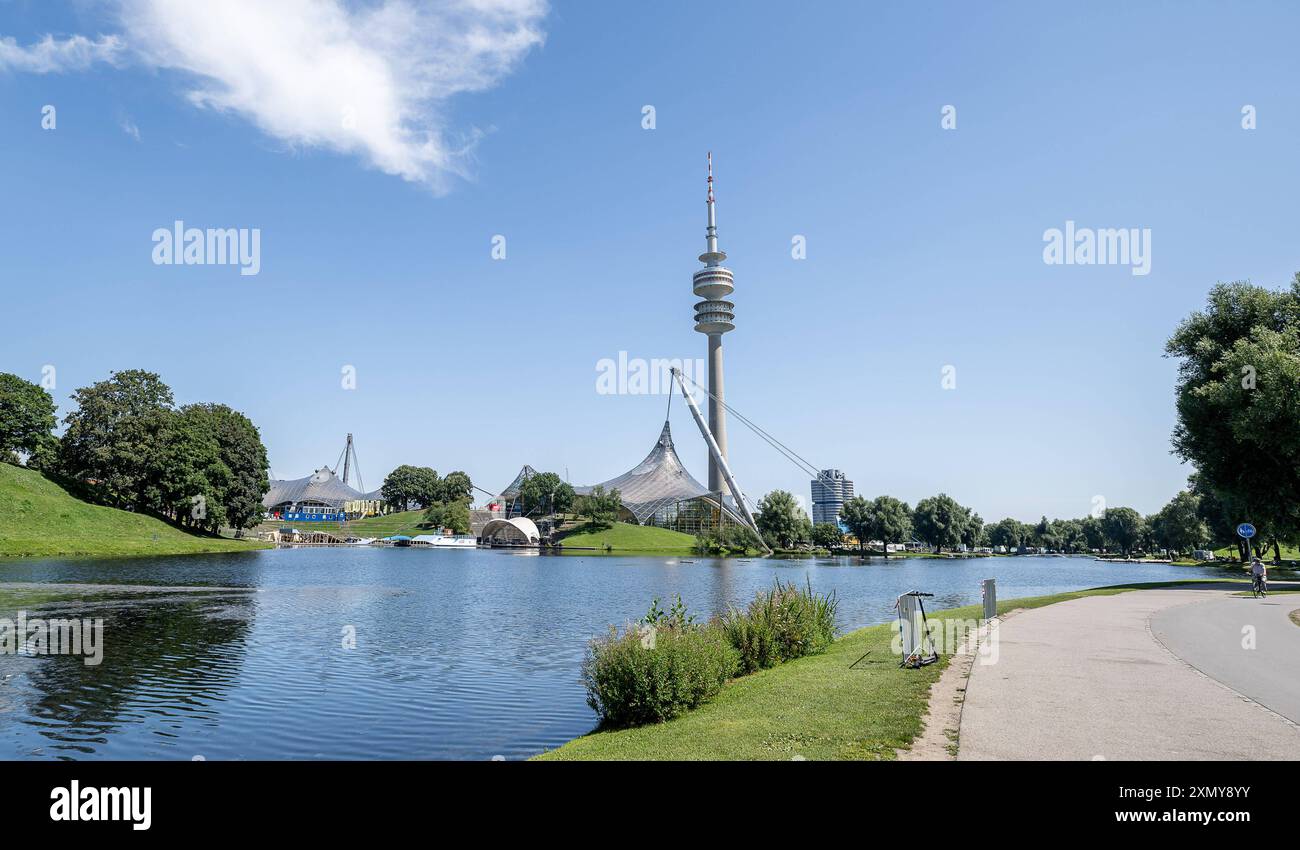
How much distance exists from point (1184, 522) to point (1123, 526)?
60.9 meters

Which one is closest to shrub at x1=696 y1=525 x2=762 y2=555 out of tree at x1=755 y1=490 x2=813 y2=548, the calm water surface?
tree at x1=755 y1=490 x2=813 y2=548

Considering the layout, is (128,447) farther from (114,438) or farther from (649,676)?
(649,676)

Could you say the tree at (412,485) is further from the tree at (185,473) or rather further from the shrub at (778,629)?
the shrub at (778,629)

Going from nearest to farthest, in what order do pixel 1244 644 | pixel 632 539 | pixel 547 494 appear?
pixel 1244 644, pixel 632 539, pixel 547 494

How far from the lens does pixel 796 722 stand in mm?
10898

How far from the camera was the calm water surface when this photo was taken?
13177 mm

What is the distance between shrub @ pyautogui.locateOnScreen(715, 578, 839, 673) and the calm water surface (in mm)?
4121

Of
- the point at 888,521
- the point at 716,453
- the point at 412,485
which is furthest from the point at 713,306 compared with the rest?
the point at 412,485

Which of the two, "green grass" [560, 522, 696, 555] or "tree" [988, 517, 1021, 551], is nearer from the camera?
"green grass" [560, 522, 696, 555]

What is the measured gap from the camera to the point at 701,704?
1394cm

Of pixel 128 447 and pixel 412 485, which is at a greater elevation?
pixel 128 447

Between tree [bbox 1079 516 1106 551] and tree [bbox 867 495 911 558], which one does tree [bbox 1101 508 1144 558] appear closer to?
tree [bbox 1079 516 1106 551]

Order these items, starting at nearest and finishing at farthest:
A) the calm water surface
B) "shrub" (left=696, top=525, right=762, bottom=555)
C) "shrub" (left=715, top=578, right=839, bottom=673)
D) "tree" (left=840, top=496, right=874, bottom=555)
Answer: the calm water surface < "shrub" (left=715, top=578, right=839, bottom=673) < "shrub" (left=696, top=525, right=762, bottom=555) < "tree" (left=840, top=496, right=874, bottom=555)

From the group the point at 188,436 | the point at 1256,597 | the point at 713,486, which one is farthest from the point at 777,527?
the point at 1256,597
